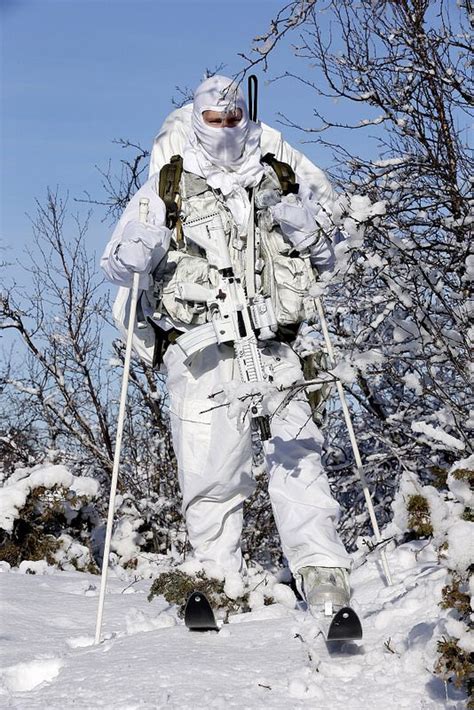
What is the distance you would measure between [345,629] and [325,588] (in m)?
0.60

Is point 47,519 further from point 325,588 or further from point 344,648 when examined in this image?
Answer: point 344,648

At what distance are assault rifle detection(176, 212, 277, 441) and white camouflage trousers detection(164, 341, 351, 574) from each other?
0.11 m

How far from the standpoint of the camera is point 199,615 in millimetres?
3719

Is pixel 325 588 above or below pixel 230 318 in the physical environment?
below

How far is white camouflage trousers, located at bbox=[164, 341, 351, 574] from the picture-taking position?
4199mm

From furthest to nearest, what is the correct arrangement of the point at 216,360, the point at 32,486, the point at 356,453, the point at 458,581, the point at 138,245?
the point at 32,486 < the point at 216,360 < the point at 356,453 < the point at 138,245 < the point at 458,581

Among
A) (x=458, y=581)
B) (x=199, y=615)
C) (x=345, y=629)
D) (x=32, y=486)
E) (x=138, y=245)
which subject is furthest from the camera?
(x=32, y=486)

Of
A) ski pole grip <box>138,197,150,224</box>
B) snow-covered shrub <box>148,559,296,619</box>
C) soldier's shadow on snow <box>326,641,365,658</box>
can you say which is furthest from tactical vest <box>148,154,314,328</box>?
soldier's shadow on snow <box>326,641,365,658</box>

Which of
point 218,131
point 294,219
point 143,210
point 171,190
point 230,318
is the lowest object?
point 230,318

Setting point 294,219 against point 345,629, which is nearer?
point 345,629

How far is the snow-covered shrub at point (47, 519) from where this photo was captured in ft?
21.4

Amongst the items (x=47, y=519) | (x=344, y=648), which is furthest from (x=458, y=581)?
(x=47, y=519)

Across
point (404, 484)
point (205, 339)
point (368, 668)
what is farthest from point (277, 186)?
point (368, 668)

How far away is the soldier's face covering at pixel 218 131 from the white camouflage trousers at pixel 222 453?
0.93 m
